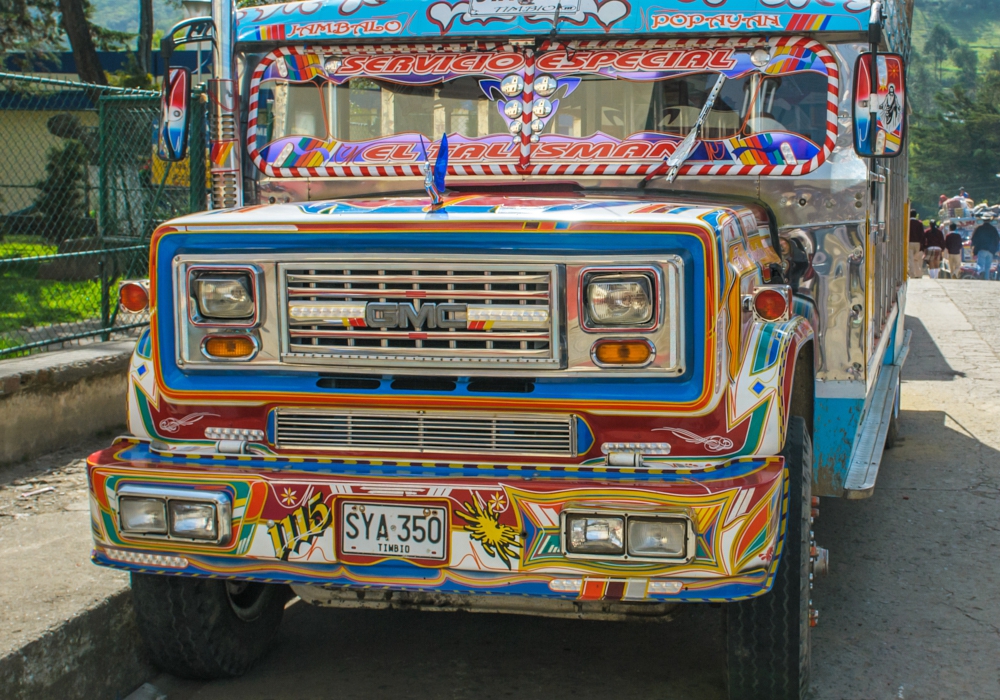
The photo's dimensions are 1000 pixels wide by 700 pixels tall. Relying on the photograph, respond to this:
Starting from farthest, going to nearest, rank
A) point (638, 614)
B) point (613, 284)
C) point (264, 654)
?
point (264, 654)
point (638, 614)
point (613, 284)

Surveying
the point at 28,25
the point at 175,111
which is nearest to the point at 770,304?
the point at 175,111

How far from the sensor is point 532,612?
338 cm

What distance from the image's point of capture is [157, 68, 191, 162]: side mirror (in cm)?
474

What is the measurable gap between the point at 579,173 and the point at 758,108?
0.73 metres

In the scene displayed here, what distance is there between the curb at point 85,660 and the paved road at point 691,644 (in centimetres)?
15

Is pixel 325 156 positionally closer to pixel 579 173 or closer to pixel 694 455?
pixel 579 173

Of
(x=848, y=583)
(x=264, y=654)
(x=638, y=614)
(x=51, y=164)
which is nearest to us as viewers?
(x=638, y=614)

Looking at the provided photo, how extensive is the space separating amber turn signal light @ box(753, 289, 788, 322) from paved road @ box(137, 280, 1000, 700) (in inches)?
52.2

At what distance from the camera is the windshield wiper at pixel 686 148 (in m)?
4.33

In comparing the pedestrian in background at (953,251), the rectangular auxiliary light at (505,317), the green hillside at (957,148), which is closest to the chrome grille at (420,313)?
the rectangular auxiliary light at (505,317)

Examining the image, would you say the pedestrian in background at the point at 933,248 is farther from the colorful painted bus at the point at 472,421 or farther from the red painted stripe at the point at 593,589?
the red painted stripe at the point at 593,589

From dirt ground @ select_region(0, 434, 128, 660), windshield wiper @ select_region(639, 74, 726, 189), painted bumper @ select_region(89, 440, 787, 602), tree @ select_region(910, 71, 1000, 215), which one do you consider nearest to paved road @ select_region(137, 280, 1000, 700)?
dirt ground @ select_region(0, 434, 128, 660)

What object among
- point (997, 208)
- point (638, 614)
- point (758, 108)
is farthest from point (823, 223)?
point (997, 208)

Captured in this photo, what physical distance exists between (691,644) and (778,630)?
97 cm
